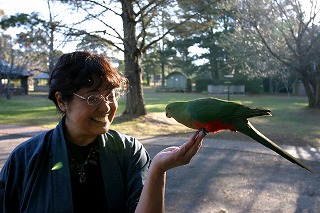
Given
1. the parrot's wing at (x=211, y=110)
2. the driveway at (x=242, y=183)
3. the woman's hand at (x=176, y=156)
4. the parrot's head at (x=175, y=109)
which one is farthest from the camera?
the driveway at (x=242, y=183)

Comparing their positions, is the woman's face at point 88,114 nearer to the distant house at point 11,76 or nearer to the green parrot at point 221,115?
the green parrot at point 221,115

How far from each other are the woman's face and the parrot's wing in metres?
0.54

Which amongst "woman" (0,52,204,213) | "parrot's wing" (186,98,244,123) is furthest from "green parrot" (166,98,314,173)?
"woman" (0,52,204,213)

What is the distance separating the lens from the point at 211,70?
4084 cm

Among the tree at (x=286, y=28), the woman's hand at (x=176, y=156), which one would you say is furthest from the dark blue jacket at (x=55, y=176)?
the tree at (x=286, y=28)

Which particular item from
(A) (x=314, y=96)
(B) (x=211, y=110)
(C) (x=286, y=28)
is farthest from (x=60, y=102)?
(A) (x=314, y=96)

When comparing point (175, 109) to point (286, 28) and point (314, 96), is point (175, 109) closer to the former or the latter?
point (286, 28)

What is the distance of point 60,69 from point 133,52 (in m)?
12.5

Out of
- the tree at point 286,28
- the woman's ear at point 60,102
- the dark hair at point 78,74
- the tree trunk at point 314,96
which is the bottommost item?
the tree trunk at point 314,96

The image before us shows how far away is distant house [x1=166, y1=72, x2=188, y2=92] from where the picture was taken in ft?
144

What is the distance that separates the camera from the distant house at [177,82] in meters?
43.8

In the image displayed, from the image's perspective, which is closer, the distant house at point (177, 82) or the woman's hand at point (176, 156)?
the woman's hand at point (176, 156)

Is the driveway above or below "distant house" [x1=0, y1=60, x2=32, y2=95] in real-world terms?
below

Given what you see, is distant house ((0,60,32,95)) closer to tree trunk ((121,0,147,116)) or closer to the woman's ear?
tree trunk ((121,0,147,116))
